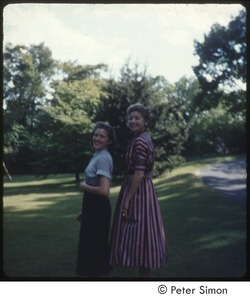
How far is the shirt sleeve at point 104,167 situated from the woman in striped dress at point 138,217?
0.55ft

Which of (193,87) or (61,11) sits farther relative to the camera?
(193,87)

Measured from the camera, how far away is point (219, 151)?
10.7ft

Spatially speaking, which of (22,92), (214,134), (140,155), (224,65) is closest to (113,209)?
(140,155)

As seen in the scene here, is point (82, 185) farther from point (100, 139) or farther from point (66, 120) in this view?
point (66, 120)

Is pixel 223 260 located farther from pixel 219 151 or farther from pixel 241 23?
pixel 241 23

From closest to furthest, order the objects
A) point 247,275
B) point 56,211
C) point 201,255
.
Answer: point 247,275
point 201,255
point 56,211

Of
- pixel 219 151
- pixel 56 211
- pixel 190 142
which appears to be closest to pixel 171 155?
pixel 190 142

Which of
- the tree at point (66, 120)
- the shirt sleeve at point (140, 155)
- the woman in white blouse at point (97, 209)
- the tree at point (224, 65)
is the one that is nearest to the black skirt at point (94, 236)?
the woman in white blouse at point (97, 209)

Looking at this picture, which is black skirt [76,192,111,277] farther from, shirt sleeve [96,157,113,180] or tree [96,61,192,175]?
tree [96,61,192,175]

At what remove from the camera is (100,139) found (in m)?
2.67

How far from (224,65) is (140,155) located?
1.23m

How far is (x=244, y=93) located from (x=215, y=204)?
1.06 meters

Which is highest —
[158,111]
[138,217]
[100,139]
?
[158,111]

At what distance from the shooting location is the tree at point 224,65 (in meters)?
2.95
